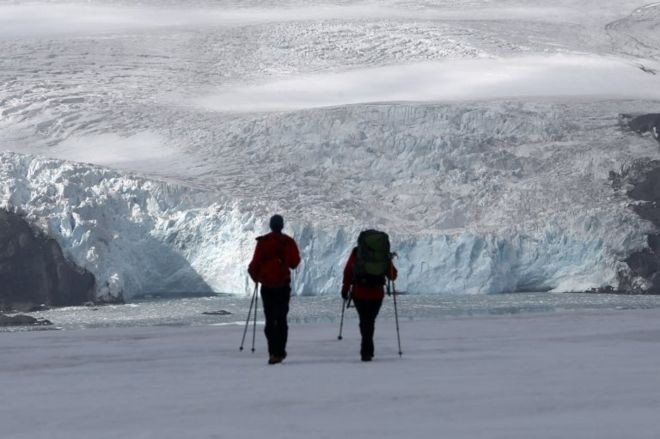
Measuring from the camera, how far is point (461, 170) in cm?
3588

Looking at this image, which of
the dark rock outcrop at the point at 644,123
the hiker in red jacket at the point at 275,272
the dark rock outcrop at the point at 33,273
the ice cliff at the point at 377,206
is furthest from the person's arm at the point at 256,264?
the dark rock outcrop at the point at 644,123

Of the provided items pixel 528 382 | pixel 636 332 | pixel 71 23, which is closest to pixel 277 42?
pixel 71 23

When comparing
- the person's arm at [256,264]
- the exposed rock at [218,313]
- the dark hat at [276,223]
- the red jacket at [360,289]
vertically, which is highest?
the dark hat at [276,223]

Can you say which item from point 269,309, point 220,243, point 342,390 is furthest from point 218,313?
point 342,390

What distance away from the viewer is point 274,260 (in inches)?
376

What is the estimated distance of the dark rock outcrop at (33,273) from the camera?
108ft

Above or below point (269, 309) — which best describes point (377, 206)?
below

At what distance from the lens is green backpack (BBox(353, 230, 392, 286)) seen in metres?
9.70

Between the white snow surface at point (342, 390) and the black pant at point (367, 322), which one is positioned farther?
the black pant at point (367, 322)

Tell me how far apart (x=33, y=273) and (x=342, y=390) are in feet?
92.9

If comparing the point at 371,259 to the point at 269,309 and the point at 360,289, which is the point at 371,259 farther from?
the point at 269,309

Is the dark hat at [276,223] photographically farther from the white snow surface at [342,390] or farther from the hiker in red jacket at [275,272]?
the white snow surface at [342,390]

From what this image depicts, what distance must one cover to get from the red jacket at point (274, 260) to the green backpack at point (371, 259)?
460 millimetres

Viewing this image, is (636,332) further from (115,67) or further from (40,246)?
(115,67)
